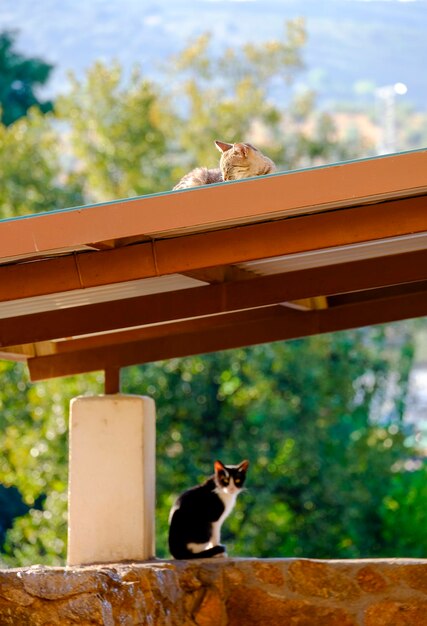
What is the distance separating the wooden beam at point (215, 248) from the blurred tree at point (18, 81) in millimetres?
20919

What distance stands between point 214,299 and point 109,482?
169 centimetres

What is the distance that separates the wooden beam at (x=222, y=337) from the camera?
7.07 meters

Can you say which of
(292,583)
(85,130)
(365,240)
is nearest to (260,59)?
(85,130)

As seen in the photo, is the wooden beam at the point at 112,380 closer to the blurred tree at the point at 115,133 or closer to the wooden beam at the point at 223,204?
the wooden beam at the point at 223,204

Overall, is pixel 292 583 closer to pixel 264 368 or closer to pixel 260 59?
pixel 264 368

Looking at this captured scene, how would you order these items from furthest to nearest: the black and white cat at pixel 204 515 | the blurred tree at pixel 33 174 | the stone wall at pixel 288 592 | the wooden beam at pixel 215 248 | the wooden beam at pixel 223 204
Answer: the blurred tree at pixel 33 174 → the black and white cat at pixel 204 515 → the stone wall at pixel 288 592 → the wooden beam at pixel 215 248 → the wooden beam at pixel 223 204

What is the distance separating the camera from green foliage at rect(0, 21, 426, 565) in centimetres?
1576

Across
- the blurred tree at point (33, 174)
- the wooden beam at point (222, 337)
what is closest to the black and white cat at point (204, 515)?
the wooden beam at point (222, 337)

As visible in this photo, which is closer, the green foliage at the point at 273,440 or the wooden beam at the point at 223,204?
the wooden beam at the point at 223,204

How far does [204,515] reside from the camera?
726 centimetres

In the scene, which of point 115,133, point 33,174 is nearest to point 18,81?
point 33,174

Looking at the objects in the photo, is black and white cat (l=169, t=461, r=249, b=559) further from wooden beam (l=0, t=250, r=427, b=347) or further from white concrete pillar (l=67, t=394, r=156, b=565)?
wooden beam (l=0, t=250, r=427, b=347)

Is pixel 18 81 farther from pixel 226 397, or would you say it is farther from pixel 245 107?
pixel 226 397

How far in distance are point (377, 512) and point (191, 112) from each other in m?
6.66
